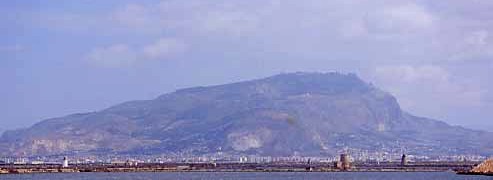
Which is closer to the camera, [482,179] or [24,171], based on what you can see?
[482,179]

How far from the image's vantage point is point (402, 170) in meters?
179

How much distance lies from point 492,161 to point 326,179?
27842mm

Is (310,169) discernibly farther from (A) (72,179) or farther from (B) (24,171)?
(A) (72,179)

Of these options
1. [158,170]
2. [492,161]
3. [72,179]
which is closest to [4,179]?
[72,179]

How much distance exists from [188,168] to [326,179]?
60204 millimetres

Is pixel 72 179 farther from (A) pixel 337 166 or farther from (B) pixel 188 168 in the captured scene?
(A) pixel 337 166

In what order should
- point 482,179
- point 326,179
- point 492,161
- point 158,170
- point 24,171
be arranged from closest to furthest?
point 482,179 < point 326,179 < point 492,161 < point 24,171 < point 158,170

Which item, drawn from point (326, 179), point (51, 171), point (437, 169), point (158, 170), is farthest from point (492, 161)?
point (51, 171)

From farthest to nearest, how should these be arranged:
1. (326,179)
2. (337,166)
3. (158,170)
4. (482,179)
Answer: (337,166), (158,170), (326,179), (482,179)

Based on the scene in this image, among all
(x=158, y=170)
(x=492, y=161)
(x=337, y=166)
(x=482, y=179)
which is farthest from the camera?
(x=337, y=166)

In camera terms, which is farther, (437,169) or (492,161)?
(437,169)

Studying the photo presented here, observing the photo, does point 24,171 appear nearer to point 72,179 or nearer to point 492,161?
point 72,179

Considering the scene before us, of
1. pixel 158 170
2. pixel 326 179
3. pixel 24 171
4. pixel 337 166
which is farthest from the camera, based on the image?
pixel 337 166

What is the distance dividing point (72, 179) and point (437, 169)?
7842 centimetres
